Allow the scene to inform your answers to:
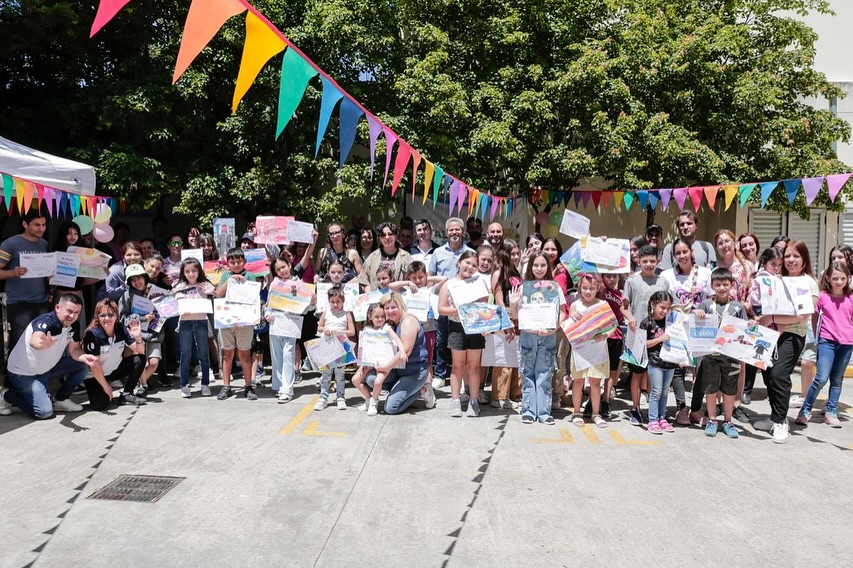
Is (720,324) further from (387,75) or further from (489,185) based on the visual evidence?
(387,75)

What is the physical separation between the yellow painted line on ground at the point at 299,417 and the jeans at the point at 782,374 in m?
4.42

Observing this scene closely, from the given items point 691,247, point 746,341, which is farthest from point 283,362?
point 746,341

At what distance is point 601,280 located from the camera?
672 centimetres

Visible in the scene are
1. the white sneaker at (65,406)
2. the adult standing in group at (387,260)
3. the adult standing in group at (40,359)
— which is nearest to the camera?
the adult standing in group at (40,359)

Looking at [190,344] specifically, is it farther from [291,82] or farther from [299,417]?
[291,82]

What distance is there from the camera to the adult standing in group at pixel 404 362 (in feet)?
22.2

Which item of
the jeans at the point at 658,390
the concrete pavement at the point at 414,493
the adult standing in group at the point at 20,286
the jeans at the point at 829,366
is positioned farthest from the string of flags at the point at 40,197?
the jeans at the point at 829,366

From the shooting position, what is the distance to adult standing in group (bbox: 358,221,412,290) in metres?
7.97

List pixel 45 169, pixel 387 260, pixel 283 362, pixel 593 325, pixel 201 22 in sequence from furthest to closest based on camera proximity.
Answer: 1. pixel 387 260
2. pixel 45 169
3. pixel 283 362
4. pixel 593 325
5. pixel 201 22

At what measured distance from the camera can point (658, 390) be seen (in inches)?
247

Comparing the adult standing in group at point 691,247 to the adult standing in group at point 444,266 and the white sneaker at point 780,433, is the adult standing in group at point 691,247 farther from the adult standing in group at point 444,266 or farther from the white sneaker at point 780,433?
the adult standing in group at point 444,266

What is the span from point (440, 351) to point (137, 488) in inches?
167

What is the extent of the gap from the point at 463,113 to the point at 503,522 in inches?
344

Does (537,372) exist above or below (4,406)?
above
